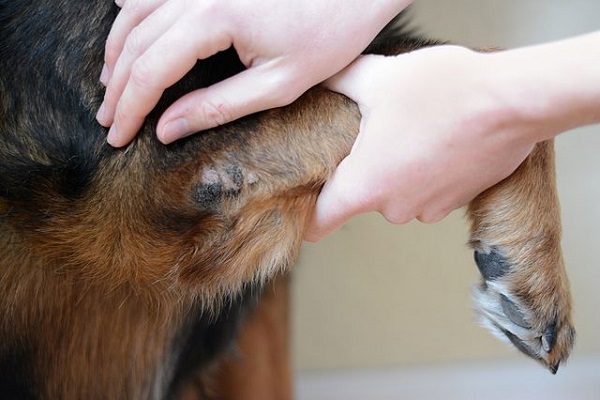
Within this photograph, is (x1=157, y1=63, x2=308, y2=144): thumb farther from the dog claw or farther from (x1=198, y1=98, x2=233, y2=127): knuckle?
the dog claw

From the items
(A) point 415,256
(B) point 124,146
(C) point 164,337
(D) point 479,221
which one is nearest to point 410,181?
(D) point 479,221

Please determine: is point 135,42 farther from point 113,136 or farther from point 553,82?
point 553,82

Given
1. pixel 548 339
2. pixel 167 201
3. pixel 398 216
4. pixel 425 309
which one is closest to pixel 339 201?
pixel 398 216

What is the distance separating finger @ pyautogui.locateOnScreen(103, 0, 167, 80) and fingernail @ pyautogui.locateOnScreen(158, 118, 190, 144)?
86 mm

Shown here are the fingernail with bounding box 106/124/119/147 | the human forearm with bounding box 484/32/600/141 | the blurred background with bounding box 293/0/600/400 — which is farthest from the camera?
the blurred background with bounding box 293/0/600/400

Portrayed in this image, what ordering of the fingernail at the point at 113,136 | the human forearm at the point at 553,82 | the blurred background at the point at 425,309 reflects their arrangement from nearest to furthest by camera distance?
1. the human forearm at the point at 553,82
2. the fingernail at the point at 113,136
3. the blurred background at the point at 425,309

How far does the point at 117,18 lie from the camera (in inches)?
30.4

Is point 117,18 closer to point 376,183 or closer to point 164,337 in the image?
point 376,183

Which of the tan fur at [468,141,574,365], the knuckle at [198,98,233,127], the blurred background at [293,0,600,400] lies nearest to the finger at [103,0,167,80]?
the knuckle at [198,98,233,127]

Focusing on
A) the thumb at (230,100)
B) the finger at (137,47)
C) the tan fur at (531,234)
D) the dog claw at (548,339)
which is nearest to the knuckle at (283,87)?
the thumb at (230,100)

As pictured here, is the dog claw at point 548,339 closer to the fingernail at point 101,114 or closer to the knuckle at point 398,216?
the knuckle at point 398,216

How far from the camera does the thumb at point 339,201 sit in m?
0.75

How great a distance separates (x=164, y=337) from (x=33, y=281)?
0.63 ft

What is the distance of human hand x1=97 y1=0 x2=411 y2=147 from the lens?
71 cm
